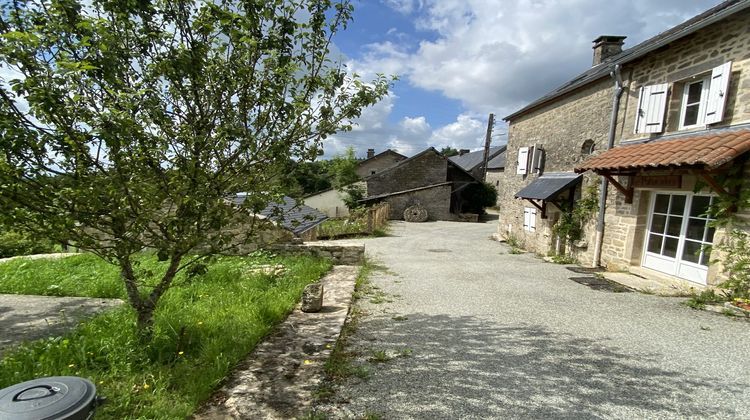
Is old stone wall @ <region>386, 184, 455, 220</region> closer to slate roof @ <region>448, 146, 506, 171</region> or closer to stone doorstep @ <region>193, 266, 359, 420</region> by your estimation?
slate roof @ <region>448, 146, 506, 171</region>

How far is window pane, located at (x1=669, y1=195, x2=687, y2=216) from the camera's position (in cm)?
687

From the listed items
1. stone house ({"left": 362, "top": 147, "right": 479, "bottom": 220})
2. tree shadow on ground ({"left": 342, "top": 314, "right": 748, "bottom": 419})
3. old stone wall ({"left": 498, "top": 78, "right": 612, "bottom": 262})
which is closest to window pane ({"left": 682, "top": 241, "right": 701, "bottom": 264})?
old stone wall ({"left": 498, "top": 78, "right": 612, "bottom": 262})

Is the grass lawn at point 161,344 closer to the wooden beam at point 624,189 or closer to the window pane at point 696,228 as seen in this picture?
the wooden beam at point 624,189

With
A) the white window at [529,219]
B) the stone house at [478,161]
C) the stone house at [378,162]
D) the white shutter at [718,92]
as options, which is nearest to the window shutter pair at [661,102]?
the white shutter at [718,92]

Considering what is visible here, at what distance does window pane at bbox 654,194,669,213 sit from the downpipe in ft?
3.97

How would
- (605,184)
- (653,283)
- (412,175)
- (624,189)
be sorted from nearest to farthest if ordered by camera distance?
(653,283), (624,189), (605,184), (412,175)

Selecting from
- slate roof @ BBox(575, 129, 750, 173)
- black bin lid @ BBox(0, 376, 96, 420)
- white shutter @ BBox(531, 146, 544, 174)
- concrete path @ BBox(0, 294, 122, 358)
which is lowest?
concrete path @ BBox(0, 294, 122, 358)

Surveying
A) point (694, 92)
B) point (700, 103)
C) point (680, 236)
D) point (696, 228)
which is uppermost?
point (694, 92)

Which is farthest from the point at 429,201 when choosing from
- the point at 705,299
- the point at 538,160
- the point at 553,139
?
the point at 705,299

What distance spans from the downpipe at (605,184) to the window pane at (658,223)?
121 cm

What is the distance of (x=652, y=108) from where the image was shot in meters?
7.39

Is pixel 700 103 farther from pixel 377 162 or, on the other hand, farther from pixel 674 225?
pixel 377 162

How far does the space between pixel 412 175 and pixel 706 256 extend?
74.2 feet

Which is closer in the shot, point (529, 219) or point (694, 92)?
point (694, 92)
